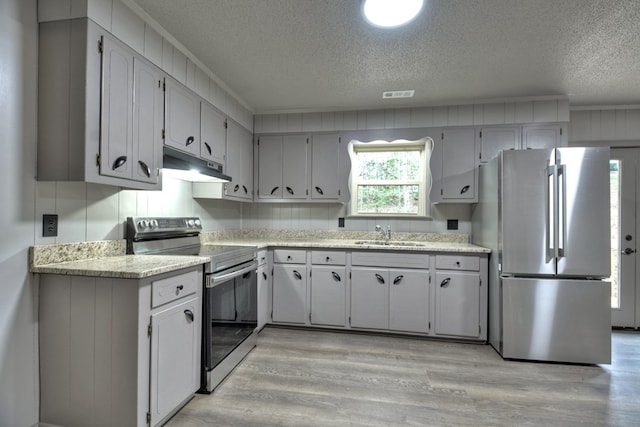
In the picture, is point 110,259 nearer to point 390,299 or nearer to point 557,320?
point 390,299

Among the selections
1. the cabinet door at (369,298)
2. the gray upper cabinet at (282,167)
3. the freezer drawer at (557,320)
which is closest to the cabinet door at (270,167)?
the gray upper cabinet at (282,167)

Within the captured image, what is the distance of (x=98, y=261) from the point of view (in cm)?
178

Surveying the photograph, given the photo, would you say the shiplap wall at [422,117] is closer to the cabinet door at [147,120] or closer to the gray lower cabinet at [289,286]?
the gray lower cabinet at [289,286]

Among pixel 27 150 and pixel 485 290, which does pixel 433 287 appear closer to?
pixel 485 290

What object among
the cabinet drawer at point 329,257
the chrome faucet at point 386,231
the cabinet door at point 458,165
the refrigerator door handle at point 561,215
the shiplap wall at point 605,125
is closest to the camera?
the refrigerator door handle at point 561,215

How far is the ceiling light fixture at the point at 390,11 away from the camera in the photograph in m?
1.81

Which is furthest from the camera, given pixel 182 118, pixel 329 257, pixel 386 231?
pixel 386 231

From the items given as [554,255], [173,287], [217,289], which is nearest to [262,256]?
[217,289]

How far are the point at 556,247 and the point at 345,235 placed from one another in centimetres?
198

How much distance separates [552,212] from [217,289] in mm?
2602

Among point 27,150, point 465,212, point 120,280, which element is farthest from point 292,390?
point 465,212

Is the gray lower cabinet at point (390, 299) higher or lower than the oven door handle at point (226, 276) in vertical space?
lower

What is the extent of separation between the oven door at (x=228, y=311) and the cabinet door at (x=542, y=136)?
116 inches

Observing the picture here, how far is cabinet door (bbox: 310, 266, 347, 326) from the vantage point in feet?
10.3
